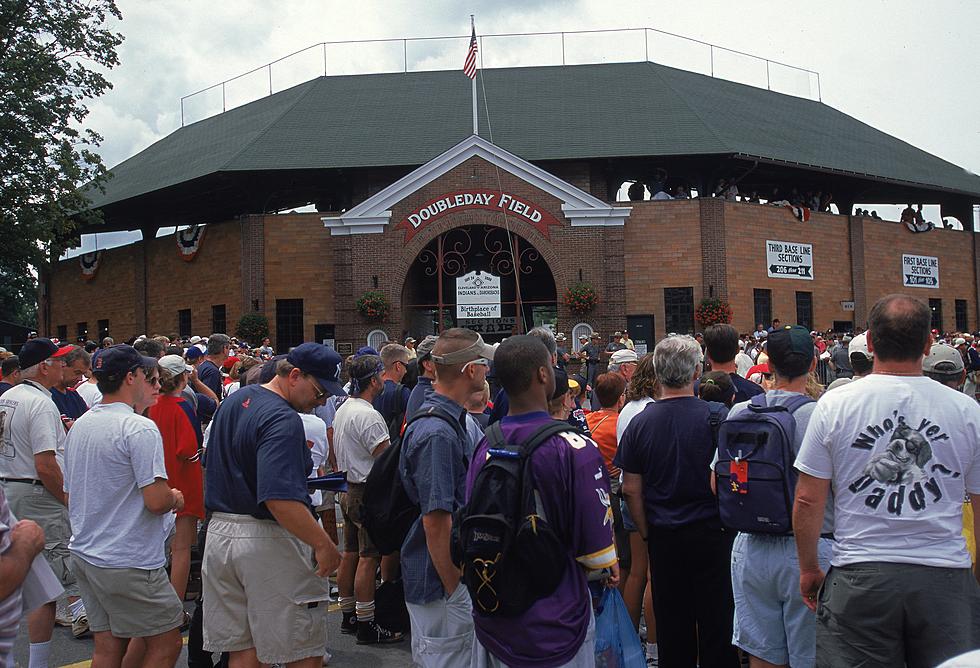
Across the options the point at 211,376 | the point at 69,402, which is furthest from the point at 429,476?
the point at 211,376

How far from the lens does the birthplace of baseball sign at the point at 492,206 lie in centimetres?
2377

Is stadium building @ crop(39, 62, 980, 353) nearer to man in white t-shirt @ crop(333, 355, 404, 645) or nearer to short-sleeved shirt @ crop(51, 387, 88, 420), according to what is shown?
short-sleeved shirt @ crop(51, 387, 88, 420)

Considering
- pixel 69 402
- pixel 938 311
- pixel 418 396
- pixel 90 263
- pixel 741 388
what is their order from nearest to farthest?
1. pixel 418 396
2. pixel 741 388
3. pixel 69 402
4. pixel 938 311
5. pixel 90 263

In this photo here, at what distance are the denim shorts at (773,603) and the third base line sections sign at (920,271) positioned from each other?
2906 centimetres

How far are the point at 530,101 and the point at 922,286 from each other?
16048 millimetres

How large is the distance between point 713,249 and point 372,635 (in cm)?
2128

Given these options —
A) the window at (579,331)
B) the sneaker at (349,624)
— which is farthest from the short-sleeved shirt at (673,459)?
the window at (579,331)

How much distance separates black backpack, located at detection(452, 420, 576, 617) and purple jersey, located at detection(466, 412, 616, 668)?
0.04m

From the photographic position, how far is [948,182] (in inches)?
1214

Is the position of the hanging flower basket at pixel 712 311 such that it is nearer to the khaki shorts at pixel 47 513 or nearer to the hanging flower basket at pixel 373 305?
the hanging flower basket at pixel 373 305

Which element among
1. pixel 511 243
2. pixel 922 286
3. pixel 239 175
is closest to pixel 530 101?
pixel 511 243

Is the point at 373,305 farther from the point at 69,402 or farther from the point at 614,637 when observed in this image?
the point at 614,637

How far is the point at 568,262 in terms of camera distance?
940 inches

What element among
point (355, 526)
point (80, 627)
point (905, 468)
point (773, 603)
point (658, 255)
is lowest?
point (80, 627)
